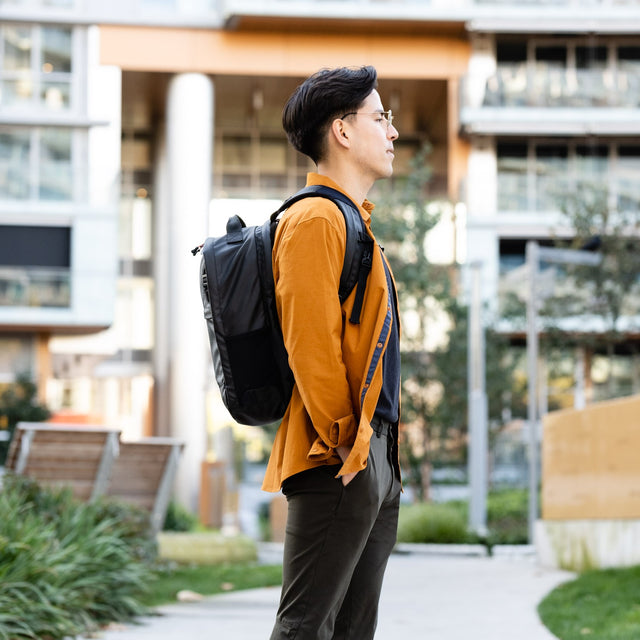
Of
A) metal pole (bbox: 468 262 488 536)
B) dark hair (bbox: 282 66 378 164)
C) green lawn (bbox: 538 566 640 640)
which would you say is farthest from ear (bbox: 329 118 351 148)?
metal pole (bbox: 468 262 488 536)

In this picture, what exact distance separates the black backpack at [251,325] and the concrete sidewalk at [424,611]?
3.96 meters

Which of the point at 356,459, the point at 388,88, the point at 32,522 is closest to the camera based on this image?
the point at 356,459

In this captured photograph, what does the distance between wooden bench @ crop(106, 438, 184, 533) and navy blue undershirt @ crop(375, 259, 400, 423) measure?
814 cm

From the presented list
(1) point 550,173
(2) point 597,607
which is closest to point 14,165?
(1) point 550,173

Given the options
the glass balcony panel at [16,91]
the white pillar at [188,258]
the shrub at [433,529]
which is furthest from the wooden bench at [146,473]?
the glass balcony panel at [16,91]

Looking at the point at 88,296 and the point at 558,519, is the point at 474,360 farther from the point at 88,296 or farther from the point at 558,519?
the point at 88,296

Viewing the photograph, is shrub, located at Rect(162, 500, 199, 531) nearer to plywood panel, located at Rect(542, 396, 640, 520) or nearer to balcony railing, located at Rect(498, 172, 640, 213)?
plywood panel, located at Rect(542, 396, 640, 520)

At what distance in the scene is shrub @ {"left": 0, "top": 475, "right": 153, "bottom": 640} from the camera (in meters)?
6.20

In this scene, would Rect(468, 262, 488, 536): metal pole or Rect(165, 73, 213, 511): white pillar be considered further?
Rect(165, 73, 213, 511): white pillar

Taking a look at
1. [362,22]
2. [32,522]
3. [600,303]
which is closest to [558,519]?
[32,522]

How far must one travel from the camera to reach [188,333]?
111 feet

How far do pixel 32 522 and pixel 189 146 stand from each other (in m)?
28.2

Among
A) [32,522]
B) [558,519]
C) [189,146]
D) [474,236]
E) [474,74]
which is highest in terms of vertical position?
[474,74]

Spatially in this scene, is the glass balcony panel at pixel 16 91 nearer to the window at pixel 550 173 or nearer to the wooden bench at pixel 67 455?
the window at pixel 550 173
